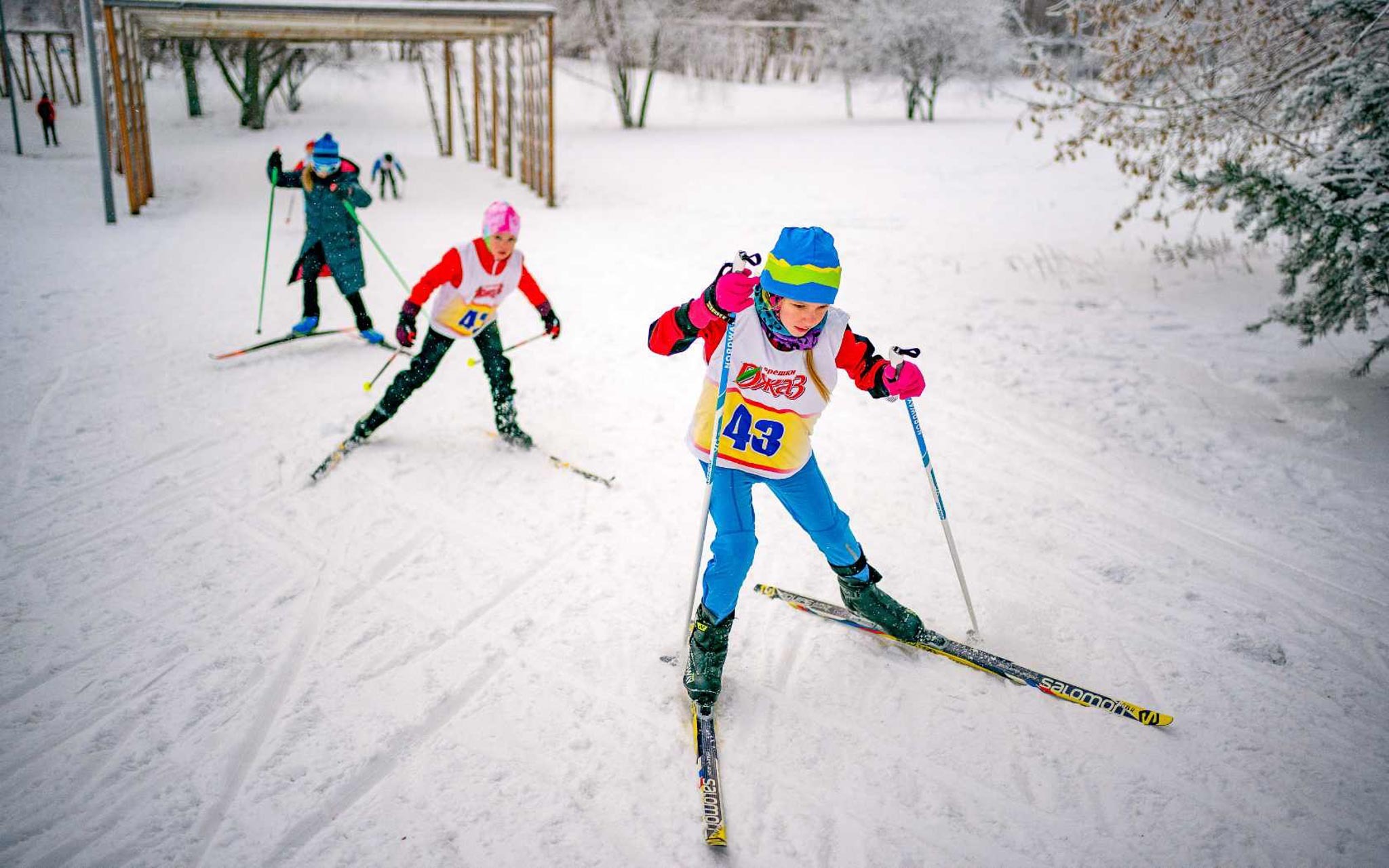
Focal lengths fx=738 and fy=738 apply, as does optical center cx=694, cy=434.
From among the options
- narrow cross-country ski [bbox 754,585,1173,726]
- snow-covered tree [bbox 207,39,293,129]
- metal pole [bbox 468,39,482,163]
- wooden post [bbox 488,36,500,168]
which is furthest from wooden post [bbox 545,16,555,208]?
snow-covered tree [bbox 207,39,293,129]

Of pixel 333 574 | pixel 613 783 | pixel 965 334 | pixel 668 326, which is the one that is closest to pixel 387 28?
pixel 965 334

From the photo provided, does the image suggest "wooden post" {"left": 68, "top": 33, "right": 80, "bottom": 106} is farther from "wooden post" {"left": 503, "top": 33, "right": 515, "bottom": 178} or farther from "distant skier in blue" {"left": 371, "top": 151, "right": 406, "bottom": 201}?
"wooden post" {"left": 503, "top": 33, "right": 515, "bottom": 178}

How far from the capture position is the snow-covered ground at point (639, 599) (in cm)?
273

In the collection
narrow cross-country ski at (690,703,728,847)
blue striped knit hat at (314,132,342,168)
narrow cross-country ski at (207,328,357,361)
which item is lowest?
narrow cross-country ski at (690,703,728,847)

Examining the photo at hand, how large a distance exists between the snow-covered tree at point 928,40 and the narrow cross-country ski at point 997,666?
23.3 meters

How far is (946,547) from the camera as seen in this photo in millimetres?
4488

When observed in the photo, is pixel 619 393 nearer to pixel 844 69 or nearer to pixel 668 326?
pixel 668 326

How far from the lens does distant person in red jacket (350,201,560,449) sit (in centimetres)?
475

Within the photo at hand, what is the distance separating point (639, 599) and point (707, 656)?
90 centimetres

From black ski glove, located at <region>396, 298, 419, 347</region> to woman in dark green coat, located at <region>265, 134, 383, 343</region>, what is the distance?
253cm

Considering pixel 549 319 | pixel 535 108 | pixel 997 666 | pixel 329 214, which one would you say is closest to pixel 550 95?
pixel 535 108

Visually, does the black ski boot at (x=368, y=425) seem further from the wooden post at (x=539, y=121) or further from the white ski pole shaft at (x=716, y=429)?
the wooden post at (x=539, y=121)

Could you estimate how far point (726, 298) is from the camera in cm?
275

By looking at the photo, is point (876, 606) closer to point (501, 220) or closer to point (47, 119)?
point (501, 220)
